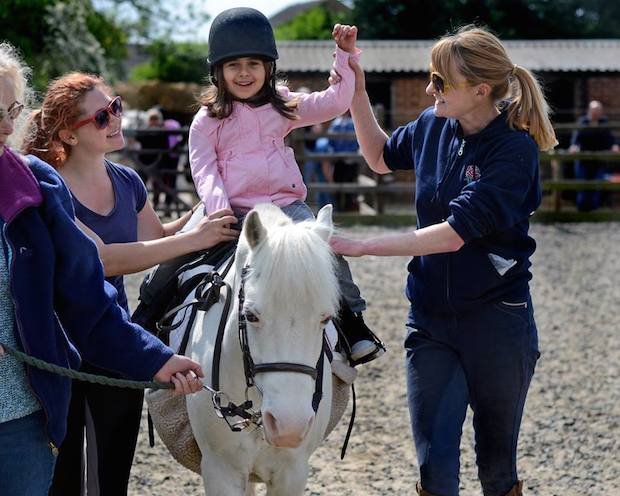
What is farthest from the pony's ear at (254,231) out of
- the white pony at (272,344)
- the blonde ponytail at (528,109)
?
the blonde ponytail at (528,109)

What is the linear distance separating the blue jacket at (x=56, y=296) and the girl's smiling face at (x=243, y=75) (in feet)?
3.88

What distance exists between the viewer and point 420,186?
3.38 meters

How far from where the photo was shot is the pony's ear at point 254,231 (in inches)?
108

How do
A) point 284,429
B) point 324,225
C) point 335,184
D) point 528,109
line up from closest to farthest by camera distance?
point 284,429 → point 324,225 → point 528,109 → point 335,184

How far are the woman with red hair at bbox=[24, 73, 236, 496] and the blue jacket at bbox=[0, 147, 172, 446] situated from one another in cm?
80

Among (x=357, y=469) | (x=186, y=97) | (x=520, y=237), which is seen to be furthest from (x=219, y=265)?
(x=186, y=97)

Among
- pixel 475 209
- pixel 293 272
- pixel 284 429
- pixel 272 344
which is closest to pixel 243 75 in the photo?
pixel 475 209

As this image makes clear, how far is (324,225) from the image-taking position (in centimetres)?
287

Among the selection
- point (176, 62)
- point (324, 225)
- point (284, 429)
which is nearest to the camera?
point (284, 429)

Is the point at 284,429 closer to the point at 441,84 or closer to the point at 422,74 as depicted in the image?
the point at 441,84

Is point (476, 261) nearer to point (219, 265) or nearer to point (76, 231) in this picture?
point (219, 265)

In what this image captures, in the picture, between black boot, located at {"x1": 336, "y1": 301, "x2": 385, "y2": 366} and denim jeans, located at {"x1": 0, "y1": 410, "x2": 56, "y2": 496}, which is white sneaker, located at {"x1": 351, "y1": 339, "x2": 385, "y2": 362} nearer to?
black boot, located at {"x1": 336, "y1": 301, "x2": 385, "y2": 366}

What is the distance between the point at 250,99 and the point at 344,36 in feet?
1.35

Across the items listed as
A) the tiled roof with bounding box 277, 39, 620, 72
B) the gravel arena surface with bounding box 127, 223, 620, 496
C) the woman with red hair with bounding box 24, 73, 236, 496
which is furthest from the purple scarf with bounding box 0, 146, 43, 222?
the tiled roof with bounding box 277, 39, 620, 72
